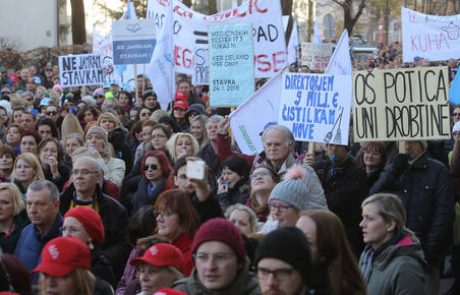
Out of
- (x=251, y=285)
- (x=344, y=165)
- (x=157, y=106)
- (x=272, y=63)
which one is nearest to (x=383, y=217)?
(x=251, y=285)

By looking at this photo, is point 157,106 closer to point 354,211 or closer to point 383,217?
point 354,211

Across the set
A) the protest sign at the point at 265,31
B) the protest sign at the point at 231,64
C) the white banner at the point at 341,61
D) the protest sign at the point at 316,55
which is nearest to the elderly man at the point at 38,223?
the white banner at the point at 341,61

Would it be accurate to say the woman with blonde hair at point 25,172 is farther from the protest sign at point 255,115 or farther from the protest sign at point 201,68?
the protest sign at point 201,68

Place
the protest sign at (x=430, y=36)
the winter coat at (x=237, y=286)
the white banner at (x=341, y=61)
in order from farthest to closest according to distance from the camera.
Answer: the protest sign at (x=430, y=36)
the white banner at (x=341, y=61)
the winter coat at (x=237, y=286)

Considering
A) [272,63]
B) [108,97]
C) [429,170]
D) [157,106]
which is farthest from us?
[108,97]

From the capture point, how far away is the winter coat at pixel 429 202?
744cm

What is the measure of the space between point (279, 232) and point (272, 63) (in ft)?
23.5

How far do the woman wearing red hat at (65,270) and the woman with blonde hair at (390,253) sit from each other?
1606 millimetres

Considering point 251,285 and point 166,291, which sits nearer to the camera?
point 166,291

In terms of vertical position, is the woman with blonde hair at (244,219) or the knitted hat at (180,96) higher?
the knitted hat at (180,96)

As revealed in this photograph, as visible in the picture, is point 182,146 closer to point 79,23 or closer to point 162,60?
point 162,60

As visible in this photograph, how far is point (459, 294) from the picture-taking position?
846 centimetres

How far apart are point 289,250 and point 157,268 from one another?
110 centimetres

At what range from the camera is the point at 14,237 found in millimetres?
7285
